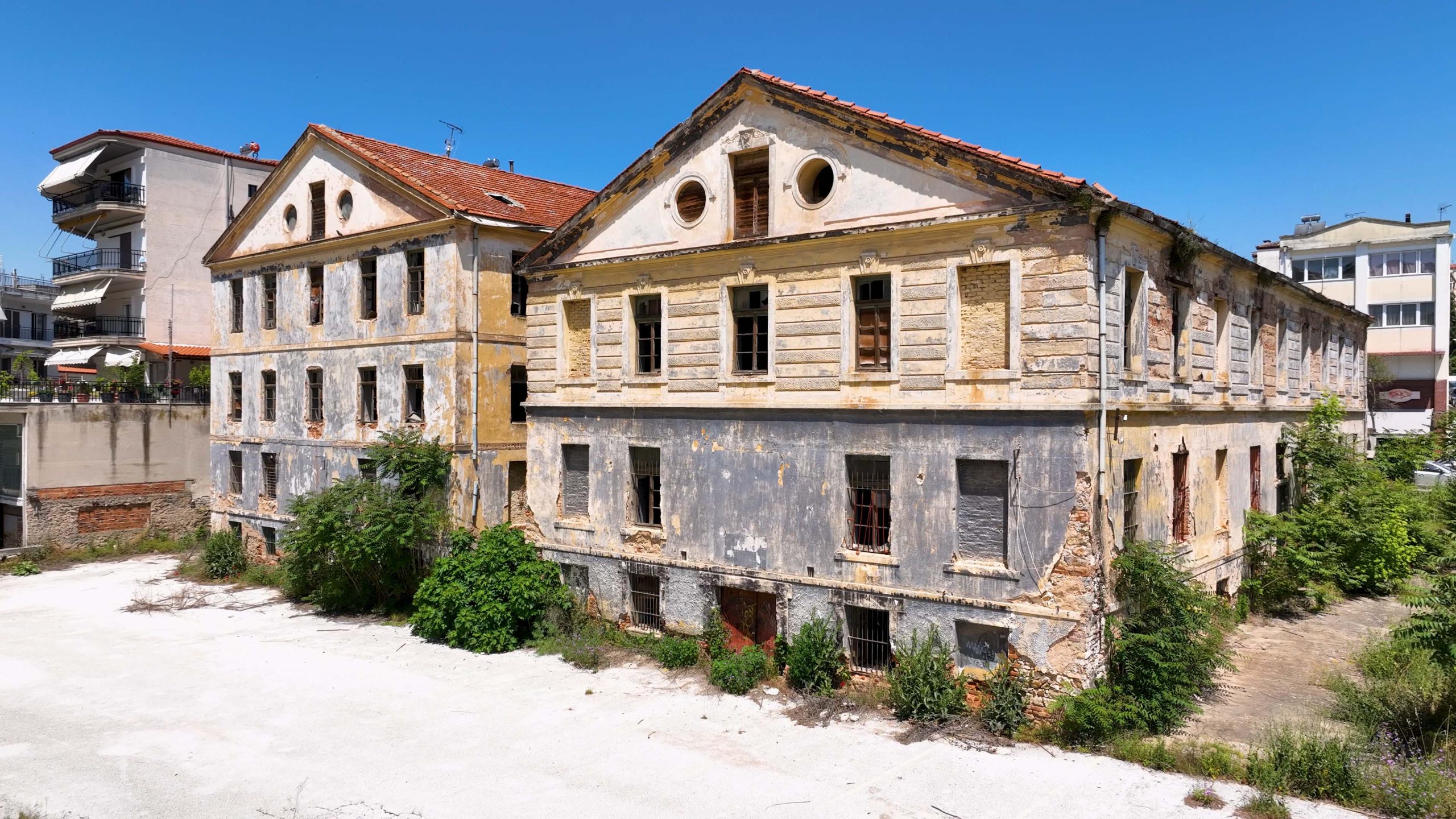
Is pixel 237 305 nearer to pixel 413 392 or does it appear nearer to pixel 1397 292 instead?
pixel 413 392

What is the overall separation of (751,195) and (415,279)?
968 centimetres

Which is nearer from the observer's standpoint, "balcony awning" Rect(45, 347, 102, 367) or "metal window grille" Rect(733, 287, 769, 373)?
"metal window grille" Rect(733, 287, 769, 373)

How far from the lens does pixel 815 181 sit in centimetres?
1536

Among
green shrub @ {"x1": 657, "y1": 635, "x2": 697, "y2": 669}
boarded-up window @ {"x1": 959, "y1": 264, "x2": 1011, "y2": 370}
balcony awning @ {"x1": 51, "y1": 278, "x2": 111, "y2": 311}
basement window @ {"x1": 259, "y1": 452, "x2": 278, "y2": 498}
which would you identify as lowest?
green shrub @ {"x1": 657, "y1": 635, "x2": 697, "y2": 669}

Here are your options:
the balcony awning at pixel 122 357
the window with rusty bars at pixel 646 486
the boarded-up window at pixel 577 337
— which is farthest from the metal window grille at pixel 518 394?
the balcony awning at pixel 122 357

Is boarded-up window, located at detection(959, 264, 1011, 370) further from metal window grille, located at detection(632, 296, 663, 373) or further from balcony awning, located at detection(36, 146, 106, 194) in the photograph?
balcony awning, located at detection(36, 146, 106, 194)

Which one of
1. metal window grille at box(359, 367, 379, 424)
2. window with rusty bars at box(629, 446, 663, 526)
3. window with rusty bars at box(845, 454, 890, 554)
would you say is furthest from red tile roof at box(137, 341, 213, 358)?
window with rusty bars at box(845, 454, 890, 554)

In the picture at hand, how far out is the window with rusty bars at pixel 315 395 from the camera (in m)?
23.8

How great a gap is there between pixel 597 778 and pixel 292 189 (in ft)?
64.4

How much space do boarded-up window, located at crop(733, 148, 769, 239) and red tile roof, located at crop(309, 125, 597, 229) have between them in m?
5.19

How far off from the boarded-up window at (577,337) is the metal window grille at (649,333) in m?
1.27

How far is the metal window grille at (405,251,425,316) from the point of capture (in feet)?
70.1

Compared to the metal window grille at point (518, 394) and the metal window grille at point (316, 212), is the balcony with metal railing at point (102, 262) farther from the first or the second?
the metal window grille at point (518, 394)

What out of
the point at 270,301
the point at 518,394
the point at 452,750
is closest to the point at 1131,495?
the point at 452,750
